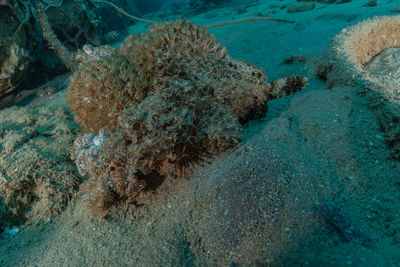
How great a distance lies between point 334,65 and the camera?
3.55 meters

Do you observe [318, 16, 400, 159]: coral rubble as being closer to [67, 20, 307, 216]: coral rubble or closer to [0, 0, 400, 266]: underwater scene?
[0, 0, 400, 266]: underwater scene

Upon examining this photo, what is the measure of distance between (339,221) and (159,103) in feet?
6.20

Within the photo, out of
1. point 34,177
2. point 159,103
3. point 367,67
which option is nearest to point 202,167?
point 159,103

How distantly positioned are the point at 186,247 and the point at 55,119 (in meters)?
4.05

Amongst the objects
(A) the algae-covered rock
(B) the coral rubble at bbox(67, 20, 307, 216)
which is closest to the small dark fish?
(B) the coral rubble at bbox(67, 20, 307, 216)

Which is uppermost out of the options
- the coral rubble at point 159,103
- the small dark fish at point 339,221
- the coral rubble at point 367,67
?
the coral rubble at point 159,103

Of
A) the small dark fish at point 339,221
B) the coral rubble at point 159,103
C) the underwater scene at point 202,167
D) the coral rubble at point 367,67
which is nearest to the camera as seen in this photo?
Answer: the small dark fish at point 339,221

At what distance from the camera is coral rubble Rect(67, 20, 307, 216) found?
2.07 metres

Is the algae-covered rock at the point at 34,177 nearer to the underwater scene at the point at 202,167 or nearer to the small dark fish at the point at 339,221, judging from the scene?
the underwater scene at the point at 202,167

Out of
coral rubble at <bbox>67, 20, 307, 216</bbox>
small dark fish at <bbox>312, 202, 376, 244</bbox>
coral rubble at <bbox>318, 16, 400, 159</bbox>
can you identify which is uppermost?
coral rubble at <bbox>67, 20, 307, 216</bbox>

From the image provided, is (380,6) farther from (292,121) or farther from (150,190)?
(150,190)

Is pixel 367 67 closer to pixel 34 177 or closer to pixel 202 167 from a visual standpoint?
pixel 202 167

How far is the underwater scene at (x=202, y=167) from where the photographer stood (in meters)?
1.71

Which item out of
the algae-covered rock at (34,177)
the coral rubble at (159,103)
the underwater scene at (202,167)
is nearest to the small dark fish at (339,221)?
the underwater scene at (202,167)
